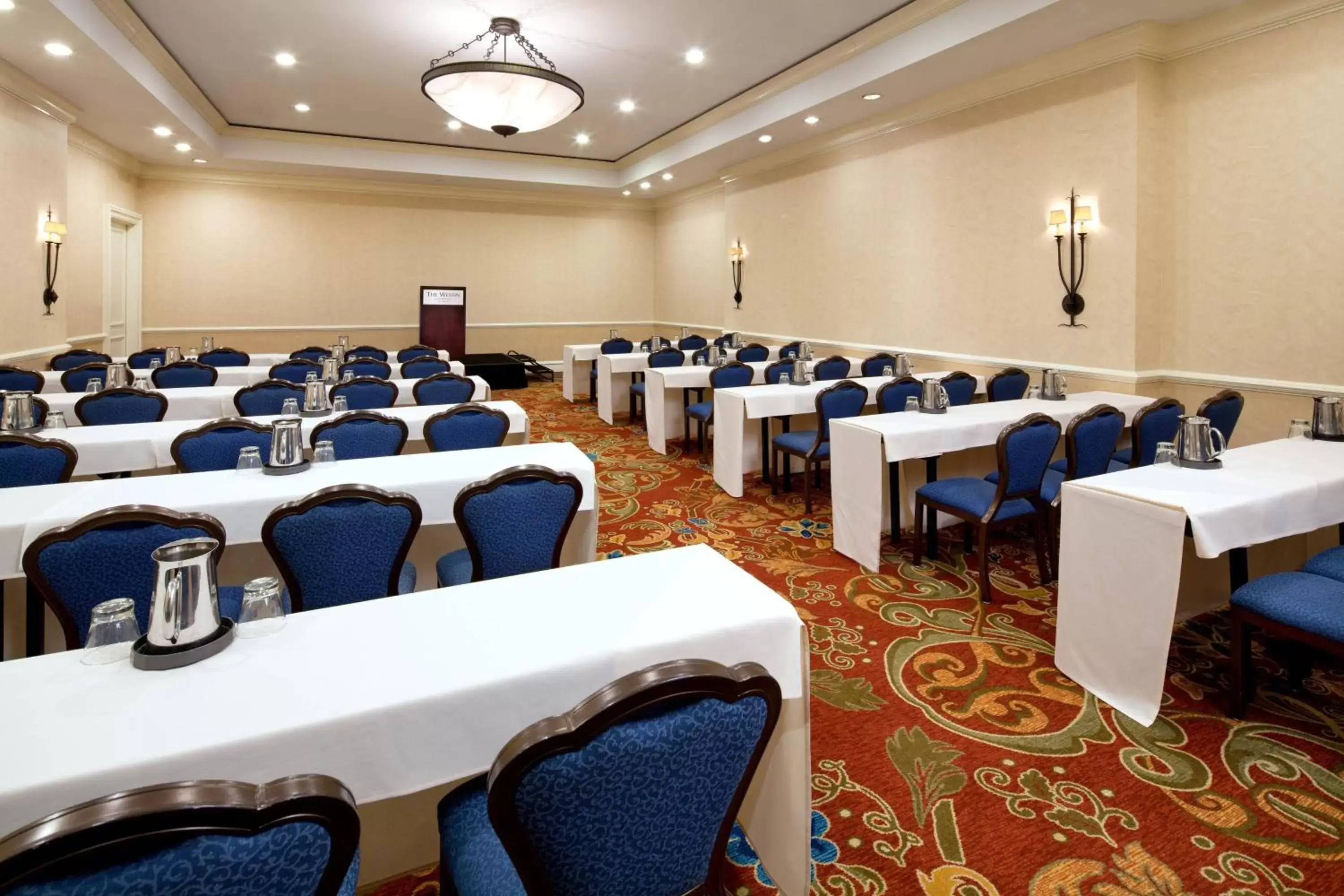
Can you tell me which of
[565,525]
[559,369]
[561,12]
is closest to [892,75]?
[561,12]

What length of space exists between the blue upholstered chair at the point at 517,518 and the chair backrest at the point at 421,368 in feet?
16.0

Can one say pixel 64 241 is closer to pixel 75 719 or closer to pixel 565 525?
pixel 565 525

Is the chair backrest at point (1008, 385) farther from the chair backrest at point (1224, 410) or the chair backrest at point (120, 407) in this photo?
the chair backrest at point (120, 407)

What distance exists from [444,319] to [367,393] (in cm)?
781

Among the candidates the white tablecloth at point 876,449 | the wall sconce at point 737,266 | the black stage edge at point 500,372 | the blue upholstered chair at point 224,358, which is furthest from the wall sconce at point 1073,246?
the black stage edge at point 500,372

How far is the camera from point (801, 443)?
5301 mm

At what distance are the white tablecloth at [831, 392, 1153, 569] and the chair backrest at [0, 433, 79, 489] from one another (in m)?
3.76

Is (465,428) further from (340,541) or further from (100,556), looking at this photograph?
(100,556)

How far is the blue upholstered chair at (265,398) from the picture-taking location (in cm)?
481

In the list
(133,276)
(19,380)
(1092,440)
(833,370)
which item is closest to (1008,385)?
(833,370)

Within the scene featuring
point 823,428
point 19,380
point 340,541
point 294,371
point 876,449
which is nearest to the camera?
point 340,541

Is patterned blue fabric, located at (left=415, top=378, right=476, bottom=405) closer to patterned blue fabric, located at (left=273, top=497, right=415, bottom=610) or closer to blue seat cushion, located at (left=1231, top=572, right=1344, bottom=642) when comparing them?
patterned blue fabric, located at (left=273, top=497, right=415, bottom=610)

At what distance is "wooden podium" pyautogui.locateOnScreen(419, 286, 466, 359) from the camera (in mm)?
12453

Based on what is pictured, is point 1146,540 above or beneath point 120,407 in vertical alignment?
beneath
